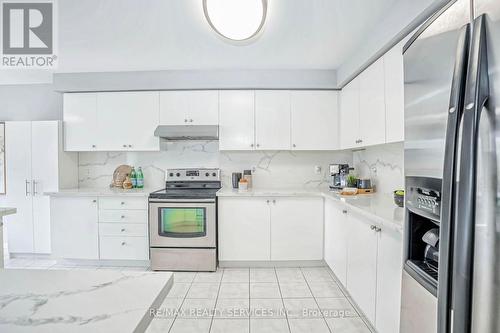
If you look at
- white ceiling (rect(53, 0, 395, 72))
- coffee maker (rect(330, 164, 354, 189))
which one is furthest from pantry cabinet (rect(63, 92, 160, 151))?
coffee maker (rect(330, 164, 354, 189))

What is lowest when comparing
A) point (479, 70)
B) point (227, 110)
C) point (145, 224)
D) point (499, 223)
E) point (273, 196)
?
point (145, 224)

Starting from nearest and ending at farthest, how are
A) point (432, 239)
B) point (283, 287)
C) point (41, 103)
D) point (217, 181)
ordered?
point (432, 239) → point (283, 287) → point (217, 181) → point (41, 103)

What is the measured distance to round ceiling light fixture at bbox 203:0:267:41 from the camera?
1.14 metres

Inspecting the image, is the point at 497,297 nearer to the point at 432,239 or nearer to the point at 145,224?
the point at 432,239

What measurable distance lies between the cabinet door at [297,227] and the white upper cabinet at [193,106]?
1272 millimetres

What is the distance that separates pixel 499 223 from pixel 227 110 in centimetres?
289

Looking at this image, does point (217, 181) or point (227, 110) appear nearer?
Result: point (227, 110)

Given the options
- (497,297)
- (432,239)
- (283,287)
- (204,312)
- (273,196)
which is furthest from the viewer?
(273,196)

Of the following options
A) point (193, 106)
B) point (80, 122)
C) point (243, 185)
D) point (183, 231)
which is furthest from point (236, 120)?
point (80, 122)

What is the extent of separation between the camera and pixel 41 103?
373 centimetres

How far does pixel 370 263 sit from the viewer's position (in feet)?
5.96

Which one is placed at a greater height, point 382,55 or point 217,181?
point 382,55

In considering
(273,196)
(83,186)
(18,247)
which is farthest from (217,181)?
(18,247)

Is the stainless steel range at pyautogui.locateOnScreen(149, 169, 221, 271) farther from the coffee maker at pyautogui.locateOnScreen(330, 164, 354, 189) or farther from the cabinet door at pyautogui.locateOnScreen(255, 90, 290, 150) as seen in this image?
the coffee maker at pyautogui.locateOnScreen(330, 164, 354, 189)
